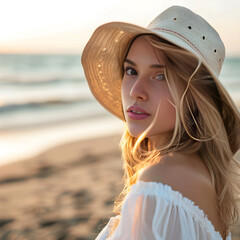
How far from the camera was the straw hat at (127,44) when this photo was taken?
1.89m

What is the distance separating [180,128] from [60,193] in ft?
9.29

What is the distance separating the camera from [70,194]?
4422mm

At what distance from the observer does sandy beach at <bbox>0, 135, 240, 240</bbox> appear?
3662mm

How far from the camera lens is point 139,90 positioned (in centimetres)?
189

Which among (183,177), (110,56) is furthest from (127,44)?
(183,177)

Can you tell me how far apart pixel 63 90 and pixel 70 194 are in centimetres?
1144

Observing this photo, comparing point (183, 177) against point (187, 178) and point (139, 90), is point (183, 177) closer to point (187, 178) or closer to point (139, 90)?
point (187, 178)

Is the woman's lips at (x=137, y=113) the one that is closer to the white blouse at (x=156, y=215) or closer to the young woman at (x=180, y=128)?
the young woman at (x=180, y=128)

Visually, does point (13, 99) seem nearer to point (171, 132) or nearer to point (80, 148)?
point (80, 148)

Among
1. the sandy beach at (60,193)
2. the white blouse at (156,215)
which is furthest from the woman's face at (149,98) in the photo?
the sandy beach at (60,193)

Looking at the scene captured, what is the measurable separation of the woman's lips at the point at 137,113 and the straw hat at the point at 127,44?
35 cm

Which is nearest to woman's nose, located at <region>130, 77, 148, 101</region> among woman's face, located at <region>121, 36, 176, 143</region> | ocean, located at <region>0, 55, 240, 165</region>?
woman's face, located at <region>121, 36, 176, 143</region>

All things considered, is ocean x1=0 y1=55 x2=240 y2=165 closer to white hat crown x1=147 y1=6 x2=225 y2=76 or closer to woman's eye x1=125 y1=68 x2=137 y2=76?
woman's eye x1=125 y1=68 x2=137 y2=76

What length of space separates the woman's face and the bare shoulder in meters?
0.22
